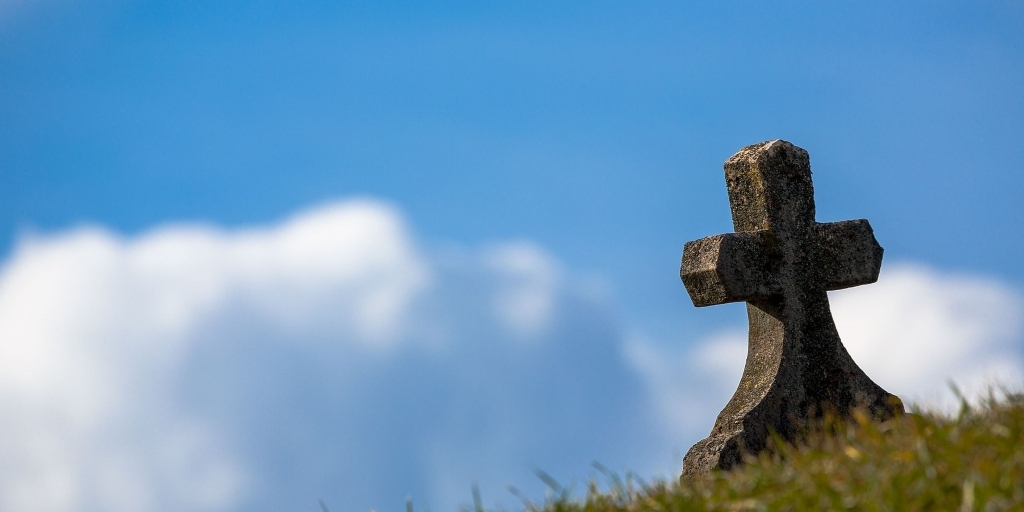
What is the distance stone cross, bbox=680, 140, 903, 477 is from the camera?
7.55 meters

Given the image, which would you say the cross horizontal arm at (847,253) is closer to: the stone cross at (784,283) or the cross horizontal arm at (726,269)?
the stone cross at (784,283)

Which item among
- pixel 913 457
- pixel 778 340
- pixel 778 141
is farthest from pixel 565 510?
pixel 778 141

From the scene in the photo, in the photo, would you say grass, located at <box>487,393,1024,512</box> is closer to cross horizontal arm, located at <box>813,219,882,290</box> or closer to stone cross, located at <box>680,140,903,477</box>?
stone cross, located at <box>680,140,903,477</box>

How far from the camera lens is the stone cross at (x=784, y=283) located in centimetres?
755

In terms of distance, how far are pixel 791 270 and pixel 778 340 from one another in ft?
1.73

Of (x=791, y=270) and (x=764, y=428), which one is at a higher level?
(x=791, y=270)

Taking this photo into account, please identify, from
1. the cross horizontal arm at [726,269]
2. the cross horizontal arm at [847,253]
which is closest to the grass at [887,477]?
the cross horizontal arm at [726,269]

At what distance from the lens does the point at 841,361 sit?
807 centimetres

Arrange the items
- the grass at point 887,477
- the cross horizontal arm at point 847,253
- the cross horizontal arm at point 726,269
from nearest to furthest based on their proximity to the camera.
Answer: the grass at point 887,477 < the cross horizontal arm at point 726,269 < the cross horizontal arm at point 847,253

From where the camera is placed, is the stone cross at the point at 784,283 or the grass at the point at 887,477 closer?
the grass at the point at 887,477

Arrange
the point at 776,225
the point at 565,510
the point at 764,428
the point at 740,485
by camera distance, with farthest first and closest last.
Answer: the point at 776,225
the point at 764,428
the point at 565,510
the point at 740,485

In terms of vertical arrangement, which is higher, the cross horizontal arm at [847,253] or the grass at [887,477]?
the cross horizontal arm at [847,253]

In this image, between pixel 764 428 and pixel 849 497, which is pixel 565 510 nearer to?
pixel 849 497

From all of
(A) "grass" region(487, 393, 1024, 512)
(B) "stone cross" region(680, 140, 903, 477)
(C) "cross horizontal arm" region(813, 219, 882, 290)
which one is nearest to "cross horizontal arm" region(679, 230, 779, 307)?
(B) "stone cross" region(680, 140, 903, 477)
